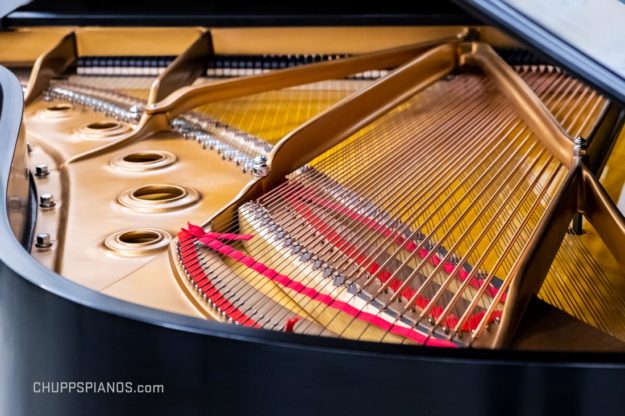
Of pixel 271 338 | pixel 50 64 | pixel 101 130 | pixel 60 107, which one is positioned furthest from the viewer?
pixel 50 64

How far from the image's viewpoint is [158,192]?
2.56 m

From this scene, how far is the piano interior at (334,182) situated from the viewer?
1853 mm

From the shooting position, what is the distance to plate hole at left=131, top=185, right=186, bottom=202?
2.52 metres

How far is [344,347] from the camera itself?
4.75ft

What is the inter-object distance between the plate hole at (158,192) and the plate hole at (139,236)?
264 mm

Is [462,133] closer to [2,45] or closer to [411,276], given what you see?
[411,276]

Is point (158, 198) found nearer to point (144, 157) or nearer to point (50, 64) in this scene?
point (144, 157)

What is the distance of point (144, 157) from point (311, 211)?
0.71 meters

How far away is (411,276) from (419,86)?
1.43 metres

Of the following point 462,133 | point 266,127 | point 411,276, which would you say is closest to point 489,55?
point 462,133

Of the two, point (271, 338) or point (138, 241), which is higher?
point (271, 338)

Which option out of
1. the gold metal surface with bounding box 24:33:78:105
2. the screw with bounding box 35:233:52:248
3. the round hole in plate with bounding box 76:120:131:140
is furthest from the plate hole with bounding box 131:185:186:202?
the gold metal surface with bounding box 24:33:78:105

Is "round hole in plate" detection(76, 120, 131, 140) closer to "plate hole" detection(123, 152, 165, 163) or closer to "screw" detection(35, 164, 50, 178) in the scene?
"plate hole" detection(123, 152, 165, 163)

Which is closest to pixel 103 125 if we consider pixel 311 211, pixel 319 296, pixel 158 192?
pixel 158 192
